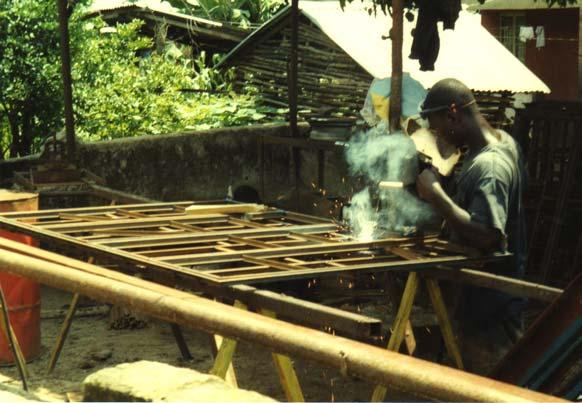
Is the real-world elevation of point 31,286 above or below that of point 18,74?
below

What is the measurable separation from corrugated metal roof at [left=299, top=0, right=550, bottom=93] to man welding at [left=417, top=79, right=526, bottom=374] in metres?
8.99

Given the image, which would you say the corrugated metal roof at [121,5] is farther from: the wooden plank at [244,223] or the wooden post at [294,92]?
the wooden plank at [244,223]

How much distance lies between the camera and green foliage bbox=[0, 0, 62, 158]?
44.3 feet

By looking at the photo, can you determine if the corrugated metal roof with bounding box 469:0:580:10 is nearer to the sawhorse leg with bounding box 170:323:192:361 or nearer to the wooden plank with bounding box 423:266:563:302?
the sawhorse leg with bounding box 170:323:192:361

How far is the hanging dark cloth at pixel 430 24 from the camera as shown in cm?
815

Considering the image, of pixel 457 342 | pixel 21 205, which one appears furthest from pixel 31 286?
pixel 457 342

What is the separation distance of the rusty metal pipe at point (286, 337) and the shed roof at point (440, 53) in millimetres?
10581

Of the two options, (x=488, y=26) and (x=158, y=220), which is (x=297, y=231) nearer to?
(x=158, y=220)

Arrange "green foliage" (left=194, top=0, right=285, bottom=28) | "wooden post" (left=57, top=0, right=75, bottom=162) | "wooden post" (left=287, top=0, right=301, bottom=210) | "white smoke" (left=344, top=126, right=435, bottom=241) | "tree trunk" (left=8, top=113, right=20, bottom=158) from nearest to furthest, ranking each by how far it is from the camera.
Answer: "white smoke" (left=344, top=126, right=435, bottom=241) < "wooden post" (left=57, top=0, right=75, bottom=162) < "wooden post" (left=287, top=0, right=301, bottom=210) < "tree trunk" (left=8, top=113, right=20, bottom=158) < "green foliage" (left=194, top=0, right=285, bottom=28)

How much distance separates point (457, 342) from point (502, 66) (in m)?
10.7

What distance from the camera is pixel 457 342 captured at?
222 inches

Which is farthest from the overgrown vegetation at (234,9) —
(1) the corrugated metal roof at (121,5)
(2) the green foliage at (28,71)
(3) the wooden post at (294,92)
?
(3) the wooden post at (294,92)

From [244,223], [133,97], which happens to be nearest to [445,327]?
[244,223]

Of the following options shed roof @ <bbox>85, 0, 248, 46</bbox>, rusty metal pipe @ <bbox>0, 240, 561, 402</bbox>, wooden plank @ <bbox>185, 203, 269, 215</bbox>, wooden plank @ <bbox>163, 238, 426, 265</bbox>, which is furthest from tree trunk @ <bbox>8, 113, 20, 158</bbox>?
rusty metal pipe @ <bbox>0, 240, 561, 402</bbox>
